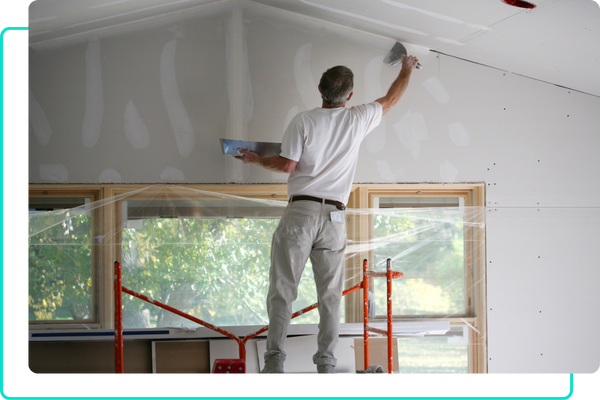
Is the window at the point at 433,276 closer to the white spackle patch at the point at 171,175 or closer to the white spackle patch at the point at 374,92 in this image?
the white spackle patch at the point at 374,92

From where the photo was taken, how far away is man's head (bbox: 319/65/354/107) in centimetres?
235

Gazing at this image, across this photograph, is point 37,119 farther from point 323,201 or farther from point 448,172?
point 448,172

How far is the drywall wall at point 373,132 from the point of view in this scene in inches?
118

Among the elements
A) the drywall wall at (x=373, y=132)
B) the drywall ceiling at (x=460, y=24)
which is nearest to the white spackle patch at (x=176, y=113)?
the drywall wall at (x=373, y=132)

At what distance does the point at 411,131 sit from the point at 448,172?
0.34 metres

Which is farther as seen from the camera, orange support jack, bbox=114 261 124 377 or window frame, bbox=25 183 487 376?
window frame, bbox=25 183 487 376

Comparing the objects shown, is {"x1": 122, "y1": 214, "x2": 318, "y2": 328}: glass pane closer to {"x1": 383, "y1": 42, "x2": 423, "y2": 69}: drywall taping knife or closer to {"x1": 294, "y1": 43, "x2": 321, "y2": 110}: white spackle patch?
{"x1": 294, "y1": 43, "x2": 321, "y2": 110}: white spackle patch

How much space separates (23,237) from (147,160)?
82 centimetres

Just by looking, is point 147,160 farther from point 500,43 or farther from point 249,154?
point 500,43

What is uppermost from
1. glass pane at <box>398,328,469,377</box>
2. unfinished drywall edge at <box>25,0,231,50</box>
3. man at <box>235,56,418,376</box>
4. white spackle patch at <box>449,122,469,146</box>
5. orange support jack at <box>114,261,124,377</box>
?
unfinished drywall edge at <box>25,0,231,50</box>

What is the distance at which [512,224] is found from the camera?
3.13 m

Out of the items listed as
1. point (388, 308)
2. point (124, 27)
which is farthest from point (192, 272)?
point (124, 27)

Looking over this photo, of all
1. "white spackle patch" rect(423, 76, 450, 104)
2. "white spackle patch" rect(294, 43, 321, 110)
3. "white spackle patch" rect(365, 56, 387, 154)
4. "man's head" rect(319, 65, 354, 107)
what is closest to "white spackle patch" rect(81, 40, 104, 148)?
"white spackle patch" rect(294, 43, 321, 110)

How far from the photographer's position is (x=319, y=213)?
7.62 feet
